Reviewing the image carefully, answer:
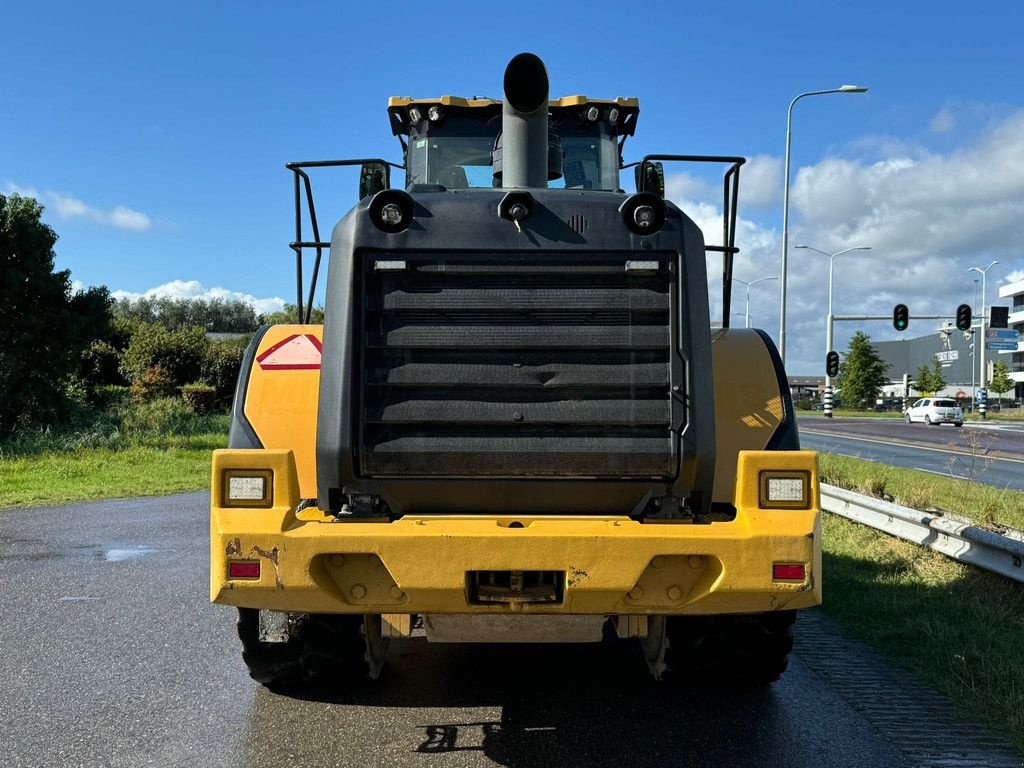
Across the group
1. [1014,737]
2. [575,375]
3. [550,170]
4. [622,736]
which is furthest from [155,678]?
[1014,737]

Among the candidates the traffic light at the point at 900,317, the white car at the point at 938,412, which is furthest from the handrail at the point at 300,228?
the white car at the point at 938,412

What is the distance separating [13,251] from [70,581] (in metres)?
14.7

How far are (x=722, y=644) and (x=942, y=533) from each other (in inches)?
128

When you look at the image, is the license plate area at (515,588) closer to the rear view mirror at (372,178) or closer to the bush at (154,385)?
the rear view mirror at (372,178)

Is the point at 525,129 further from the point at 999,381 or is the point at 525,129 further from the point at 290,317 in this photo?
the point at 999,381

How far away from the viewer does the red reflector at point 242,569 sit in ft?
10.9

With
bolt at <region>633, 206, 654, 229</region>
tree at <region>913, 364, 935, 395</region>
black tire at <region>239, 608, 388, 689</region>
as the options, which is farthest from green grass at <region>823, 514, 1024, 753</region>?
tree at <region>913, 364, 935, 395</region>

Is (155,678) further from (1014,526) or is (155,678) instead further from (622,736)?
(1014,526)

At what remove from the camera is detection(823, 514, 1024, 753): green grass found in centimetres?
448

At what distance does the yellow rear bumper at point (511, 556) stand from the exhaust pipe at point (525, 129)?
1704 mm

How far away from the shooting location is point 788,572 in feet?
11.0


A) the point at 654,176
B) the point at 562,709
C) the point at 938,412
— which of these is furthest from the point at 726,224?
the point at 938,412

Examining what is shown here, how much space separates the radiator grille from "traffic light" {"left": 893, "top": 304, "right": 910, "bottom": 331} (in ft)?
116

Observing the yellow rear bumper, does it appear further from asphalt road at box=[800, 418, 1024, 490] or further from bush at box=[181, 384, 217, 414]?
bush at box=[181, 384, 217, 414]
